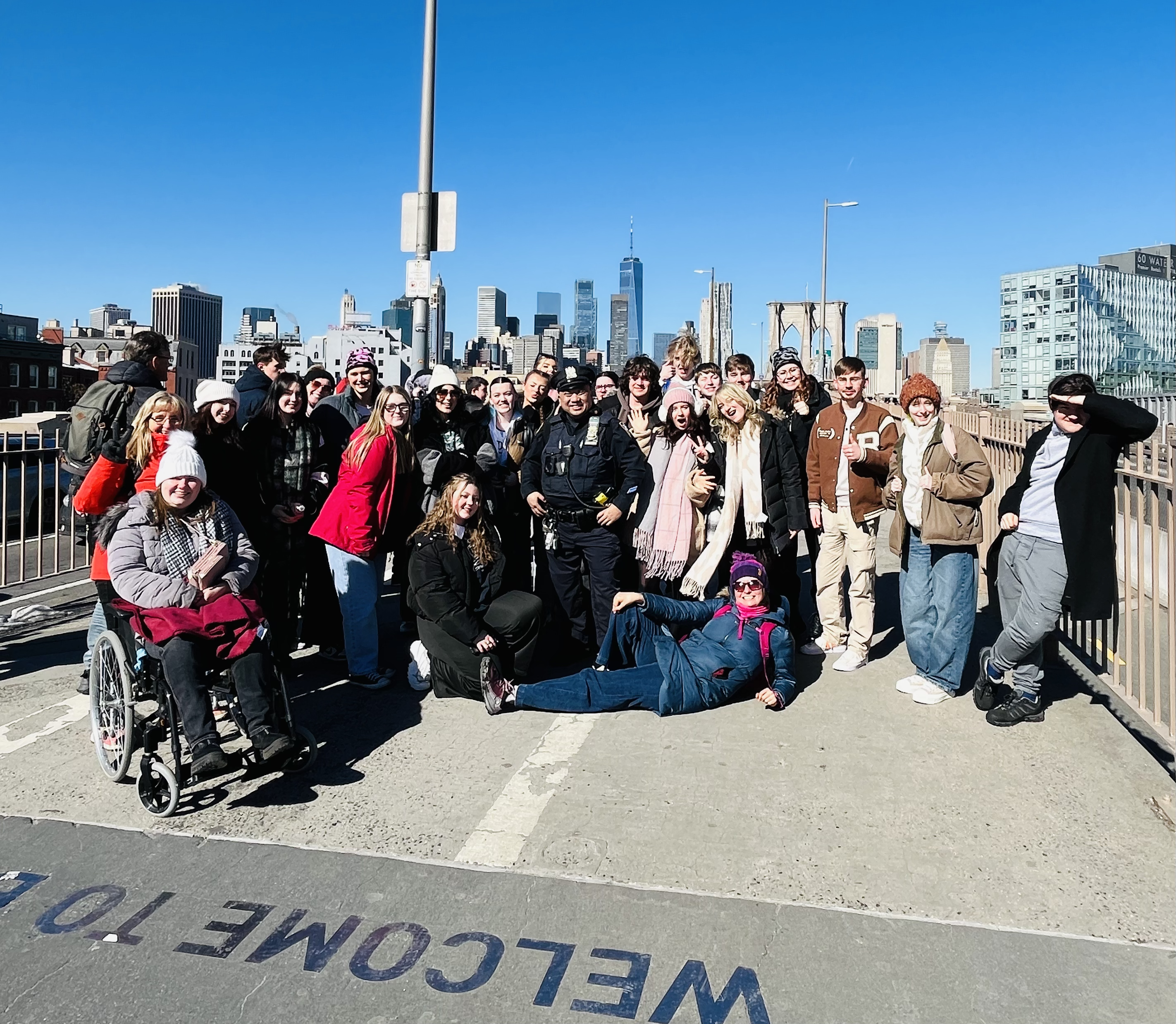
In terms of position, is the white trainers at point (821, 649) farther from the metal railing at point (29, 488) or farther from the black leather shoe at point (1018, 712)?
the metal railing at point (29, 488)

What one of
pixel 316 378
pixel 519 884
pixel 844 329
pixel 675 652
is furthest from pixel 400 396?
pixel 844 329

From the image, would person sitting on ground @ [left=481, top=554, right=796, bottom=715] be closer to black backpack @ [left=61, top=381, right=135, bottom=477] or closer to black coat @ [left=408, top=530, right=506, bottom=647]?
black coat @ [left=408, top=530, right=506, bottom=647]

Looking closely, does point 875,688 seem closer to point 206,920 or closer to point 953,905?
point 953,905

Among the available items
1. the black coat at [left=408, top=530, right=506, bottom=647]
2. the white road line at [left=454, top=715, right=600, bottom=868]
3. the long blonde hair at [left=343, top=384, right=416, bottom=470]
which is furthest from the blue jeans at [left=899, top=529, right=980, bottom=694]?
the long blonde hair at [left=343, top=384, right=416, bottom=470]

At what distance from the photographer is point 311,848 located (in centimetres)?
377

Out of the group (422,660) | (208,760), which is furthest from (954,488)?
(208,760)

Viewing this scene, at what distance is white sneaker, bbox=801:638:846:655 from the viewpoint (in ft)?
21.7

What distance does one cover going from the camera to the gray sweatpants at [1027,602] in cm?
492

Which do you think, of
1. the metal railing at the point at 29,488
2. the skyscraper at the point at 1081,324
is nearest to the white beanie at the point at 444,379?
the metal railing at the point at 29,488

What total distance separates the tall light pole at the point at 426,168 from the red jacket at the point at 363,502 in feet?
13.2

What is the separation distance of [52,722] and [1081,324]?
19221 centimetres

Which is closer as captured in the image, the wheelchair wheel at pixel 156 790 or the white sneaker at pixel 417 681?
the wheelchair wheel at pixel 156 790

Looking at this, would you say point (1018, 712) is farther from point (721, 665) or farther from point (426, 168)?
point (426, 168)

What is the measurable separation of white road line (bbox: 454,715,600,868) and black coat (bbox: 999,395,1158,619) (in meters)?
2.57
